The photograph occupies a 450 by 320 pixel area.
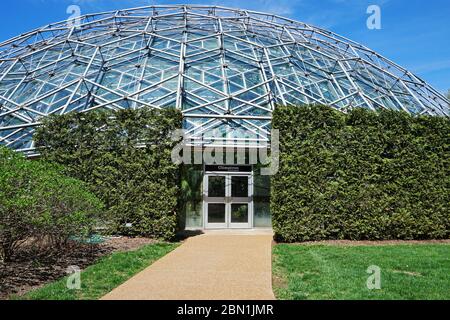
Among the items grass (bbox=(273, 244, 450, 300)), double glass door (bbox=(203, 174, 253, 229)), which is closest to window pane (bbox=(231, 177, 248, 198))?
double glass door (bbox=(203, 174, 253, 229))

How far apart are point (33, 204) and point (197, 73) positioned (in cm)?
1344

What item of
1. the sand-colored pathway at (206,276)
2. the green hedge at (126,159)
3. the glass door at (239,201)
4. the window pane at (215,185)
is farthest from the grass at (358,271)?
the window pane at (215,185)

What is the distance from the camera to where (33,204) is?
843 centimetres

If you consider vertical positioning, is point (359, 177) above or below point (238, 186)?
above

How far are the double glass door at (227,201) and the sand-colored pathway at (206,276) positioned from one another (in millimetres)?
4548

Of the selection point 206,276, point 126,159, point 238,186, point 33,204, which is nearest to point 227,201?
point 238,186

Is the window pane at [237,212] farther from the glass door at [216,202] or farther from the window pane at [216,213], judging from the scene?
the window pane at [216,213]

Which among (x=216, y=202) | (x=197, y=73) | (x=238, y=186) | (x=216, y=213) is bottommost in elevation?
(x=216, y=213)

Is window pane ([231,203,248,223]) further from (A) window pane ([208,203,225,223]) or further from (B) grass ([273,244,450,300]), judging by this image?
(B) grass ([273,244,450,300])

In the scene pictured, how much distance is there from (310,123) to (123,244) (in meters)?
7.66

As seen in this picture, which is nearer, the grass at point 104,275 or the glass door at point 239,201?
the grass at point 104,275

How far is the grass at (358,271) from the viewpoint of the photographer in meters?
7.18

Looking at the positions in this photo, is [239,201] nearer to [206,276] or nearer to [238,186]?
[238,186]
